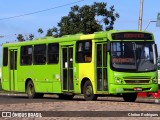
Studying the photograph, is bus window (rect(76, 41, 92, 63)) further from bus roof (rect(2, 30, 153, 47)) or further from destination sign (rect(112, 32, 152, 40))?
destination sign (rect(112, 32, 152, 40))

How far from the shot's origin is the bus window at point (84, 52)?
79.0 feet

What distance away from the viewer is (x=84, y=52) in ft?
80.3

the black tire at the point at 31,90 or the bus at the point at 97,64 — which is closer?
the bus at the point at 97,64

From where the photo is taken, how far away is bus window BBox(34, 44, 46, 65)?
91.1 ft

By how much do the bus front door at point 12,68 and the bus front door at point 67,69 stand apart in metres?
5.08

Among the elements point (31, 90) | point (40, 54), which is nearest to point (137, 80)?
point (40, 54)

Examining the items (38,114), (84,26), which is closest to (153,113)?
(38,114)

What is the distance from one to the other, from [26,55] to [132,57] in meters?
8.15

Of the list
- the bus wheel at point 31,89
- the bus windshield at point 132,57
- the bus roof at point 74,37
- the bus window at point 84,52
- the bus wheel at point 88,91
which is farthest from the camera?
the bus wheel at point 31,89

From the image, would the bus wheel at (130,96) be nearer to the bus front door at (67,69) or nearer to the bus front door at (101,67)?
the bus front door at (101,67)

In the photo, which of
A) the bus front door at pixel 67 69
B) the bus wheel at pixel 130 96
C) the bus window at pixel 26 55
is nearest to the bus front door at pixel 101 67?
the bus wheel at pixel 130 96

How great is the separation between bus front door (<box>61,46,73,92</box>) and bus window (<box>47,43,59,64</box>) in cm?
61

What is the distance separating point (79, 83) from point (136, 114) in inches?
378

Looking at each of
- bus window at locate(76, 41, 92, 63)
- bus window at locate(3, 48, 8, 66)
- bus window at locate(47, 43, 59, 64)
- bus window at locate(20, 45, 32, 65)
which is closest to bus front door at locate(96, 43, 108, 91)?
Answer: bus window at locate(76, 41, 92, 63)
